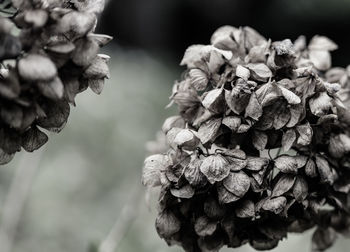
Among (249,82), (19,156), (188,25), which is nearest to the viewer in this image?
(249,82)

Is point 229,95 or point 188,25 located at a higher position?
point 229,95

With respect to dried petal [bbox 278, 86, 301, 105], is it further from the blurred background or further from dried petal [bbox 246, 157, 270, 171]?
the blurred background

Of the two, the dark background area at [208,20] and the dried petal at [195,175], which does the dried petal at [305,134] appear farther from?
the dark background area at [208,20]

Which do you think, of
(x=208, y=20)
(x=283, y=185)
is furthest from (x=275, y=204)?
(x=208, y=20)

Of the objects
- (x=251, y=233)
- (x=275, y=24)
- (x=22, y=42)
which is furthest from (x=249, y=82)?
(x=275, y=24)

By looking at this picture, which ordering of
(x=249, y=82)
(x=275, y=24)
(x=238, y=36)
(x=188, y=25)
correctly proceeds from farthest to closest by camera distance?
(x=188, y=25), (x=275, y=24), (x=238, y=36), (x=249, y=82)

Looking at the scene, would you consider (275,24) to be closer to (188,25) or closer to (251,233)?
(188,25)

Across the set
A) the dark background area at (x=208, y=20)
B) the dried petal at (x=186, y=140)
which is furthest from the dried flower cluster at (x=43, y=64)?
the dark background area at (x=208, y=20)

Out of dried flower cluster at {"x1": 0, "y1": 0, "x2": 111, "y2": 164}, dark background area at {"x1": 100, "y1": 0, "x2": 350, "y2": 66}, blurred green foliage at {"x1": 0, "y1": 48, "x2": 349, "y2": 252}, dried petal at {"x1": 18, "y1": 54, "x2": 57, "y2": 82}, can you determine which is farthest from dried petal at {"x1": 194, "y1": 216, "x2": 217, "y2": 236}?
dark background area at {"x1": 100, "y1": 0, "x2": 350, "y2": 66}
